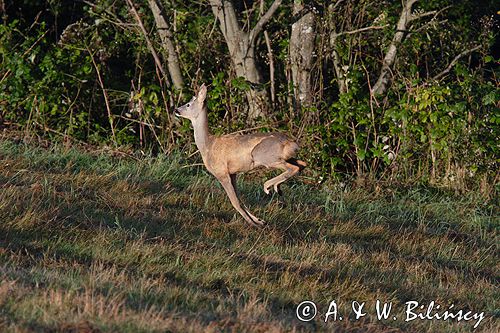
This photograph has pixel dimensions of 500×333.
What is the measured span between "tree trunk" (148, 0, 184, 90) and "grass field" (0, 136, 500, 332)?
1847 millimetres

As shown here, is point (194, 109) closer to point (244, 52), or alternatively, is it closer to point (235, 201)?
point (235, 201)

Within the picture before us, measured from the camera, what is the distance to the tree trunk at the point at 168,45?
607 inches

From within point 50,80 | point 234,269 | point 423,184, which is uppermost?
point 50,80

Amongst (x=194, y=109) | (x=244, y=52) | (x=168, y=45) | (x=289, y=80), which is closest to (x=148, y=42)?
(x=168, y=45)

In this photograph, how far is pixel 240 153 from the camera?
10836mm

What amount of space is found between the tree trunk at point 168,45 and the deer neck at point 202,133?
405 centimetres

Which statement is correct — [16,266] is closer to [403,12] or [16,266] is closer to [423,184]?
[423,184]

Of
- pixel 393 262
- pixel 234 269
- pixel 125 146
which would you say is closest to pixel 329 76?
pixel 125 146

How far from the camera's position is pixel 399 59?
15.3 metres

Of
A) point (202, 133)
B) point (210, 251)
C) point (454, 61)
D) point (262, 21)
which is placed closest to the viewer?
point (210, 251)

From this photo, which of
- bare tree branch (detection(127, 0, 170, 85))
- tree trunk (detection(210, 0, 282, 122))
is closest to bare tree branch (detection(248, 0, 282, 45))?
tree trunk (detection(210, 0, 282, 122))

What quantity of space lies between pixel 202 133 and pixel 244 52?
416cm

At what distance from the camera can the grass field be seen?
753 cm

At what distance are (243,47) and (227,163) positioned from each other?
15.1 ft
